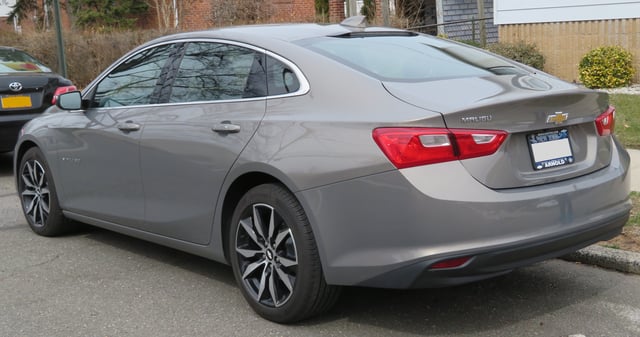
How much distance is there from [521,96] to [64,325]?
270 centimetres

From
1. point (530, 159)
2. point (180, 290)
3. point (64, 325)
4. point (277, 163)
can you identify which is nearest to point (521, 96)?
point (530, 159)

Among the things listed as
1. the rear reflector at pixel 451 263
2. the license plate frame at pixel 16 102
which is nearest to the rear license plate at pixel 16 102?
the license plate frame at pixel 16 102

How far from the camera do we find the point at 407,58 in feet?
14.5

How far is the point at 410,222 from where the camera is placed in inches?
140

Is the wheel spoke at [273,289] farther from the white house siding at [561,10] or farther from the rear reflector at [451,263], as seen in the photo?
the white house siding at [561,10]

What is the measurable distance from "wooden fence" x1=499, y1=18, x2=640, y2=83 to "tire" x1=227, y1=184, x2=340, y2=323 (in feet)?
37.9

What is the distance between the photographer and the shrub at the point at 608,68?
13484 mm

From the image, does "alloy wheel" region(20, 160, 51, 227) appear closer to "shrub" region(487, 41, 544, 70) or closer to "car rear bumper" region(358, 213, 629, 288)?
"car rear bumper" region(358, 213, 629, 288)

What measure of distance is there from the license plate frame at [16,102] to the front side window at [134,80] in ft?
12.5

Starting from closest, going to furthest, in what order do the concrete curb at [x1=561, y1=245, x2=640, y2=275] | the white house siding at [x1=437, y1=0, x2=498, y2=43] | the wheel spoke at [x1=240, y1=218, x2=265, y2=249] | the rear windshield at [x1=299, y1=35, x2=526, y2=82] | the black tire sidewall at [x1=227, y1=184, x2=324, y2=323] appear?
the black tire sidewall at [x1=227, y1=184, x2=324, y2=323]
the rear windshield at [x1=299, y1=35, x2=526, y2=82]
the wheel spoke at [x1=240, y1=218, x2=265, y2=249]
the concrete curb at [x1=561, y1=245, x2=640, y2=275]
the white house siding at [x1=437, y1=0, x2=498, y2=43]

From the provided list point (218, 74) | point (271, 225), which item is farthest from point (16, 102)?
point (271, 225)

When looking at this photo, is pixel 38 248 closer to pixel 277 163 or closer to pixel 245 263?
pixel 245 263

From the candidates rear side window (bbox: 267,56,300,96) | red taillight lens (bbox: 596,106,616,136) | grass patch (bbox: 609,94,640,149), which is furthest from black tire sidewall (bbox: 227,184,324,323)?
grass patch (bbox: 609,94,640,149)

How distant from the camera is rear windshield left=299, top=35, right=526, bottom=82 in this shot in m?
4.16
